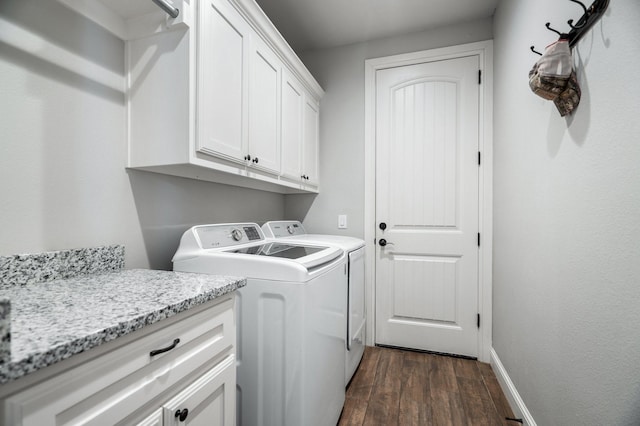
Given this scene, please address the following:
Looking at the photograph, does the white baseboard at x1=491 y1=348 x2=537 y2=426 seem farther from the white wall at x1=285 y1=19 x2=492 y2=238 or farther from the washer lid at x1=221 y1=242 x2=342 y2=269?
the white wall at x1=285 y1=19 x2=492 y2=238

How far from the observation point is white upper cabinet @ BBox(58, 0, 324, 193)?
1.15m

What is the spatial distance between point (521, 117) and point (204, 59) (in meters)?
1.64

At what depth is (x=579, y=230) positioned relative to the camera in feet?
3.31

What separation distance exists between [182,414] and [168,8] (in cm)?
134

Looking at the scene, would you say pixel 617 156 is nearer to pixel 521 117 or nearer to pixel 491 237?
pixel 521 117

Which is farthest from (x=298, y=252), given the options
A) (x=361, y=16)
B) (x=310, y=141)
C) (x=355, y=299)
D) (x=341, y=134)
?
(x=361, y=16)

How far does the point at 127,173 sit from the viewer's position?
4.13 ft

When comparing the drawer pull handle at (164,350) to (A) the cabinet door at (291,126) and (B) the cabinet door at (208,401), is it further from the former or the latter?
(A) the cabinet door at (291,126)

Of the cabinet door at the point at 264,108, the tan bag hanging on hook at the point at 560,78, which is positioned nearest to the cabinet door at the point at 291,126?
the cabinet door at the point at 264,108

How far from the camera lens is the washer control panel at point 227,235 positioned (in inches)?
55.7

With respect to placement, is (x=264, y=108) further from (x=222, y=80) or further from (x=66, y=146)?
(x=66, y=146)

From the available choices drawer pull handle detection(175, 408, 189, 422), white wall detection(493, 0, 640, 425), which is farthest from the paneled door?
drawer pull handle detection(175, 408, 189, 422)

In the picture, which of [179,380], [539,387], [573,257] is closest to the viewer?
[179,380]

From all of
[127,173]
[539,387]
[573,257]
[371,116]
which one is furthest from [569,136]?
[127,173]
